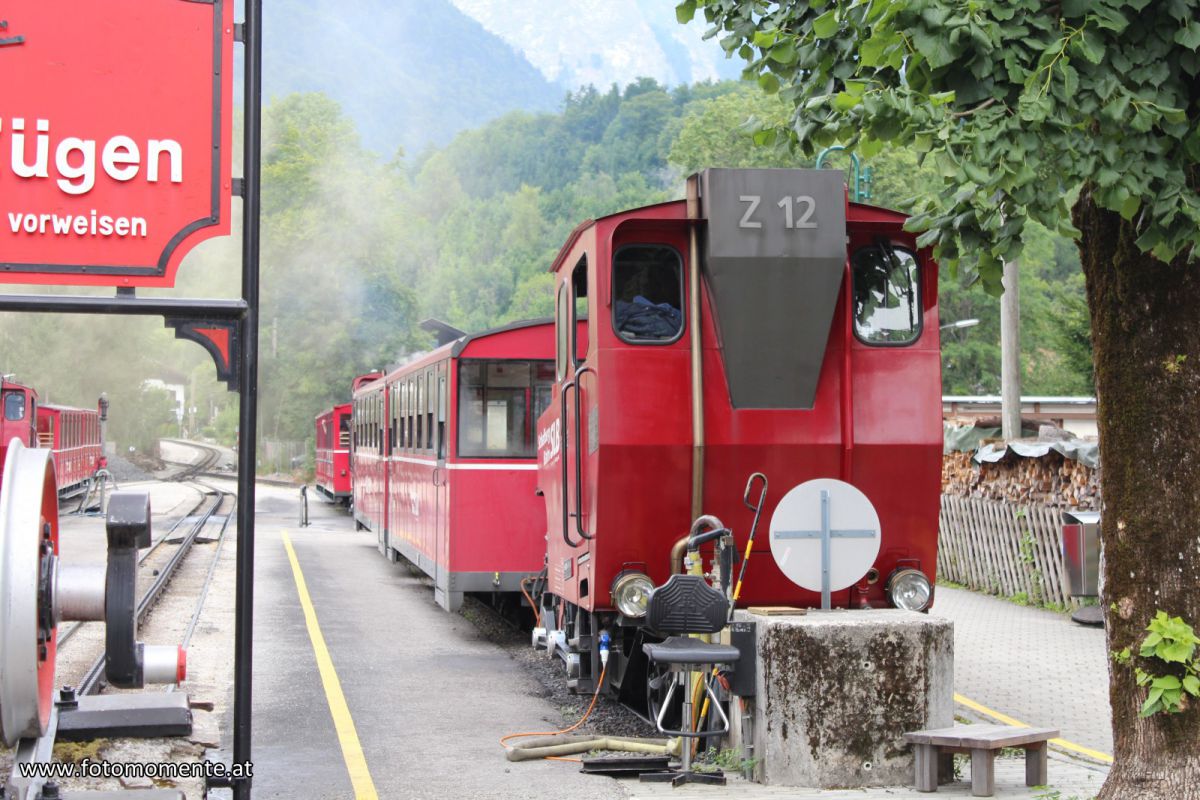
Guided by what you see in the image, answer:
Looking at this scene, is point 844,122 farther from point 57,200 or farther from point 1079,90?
point 57,200

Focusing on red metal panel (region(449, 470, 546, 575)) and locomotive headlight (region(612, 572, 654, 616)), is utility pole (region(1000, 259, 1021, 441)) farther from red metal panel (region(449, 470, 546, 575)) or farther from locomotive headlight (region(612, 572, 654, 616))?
locomotive headlight (region(612, 572, 654, 616))

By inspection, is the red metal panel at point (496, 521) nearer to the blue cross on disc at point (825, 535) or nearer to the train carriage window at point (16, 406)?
the blue cross on disc at point (825, 535)

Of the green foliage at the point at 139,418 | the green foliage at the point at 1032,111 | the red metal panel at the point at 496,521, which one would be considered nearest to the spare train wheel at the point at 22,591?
the green foliage at the point at 1032,111

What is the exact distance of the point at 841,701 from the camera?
23.4 ft

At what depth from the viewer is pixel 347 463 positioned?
133 feet

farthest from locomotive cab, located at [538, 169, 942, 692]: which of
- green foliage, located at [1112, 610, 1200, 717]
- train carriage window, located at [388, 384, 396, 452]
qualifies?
train carriage window, located at [388, 384, 396, 452]

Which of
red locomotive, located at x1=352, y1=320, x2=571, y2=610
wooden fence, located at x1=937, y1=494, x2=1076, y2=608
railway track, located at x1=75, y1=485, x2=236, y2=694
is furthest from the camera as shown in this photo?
wooden fence, located at x1=937, y1=494, x2=1076, y2=608

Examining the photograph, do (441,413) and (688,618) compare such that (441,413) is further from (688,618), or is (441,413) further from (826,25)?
(826,25)

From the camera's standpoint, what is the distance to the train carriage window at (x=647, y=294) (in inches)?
331

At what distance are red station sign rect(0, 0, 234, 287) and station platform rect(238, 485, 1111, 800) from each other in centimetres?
356

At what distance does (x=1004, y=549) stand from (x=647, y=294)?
455 inches

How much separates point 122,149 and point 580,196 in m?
136

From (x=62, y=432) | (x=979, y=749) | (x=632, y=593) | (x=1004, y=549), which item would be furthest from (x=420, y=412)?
(x=62, y=432)

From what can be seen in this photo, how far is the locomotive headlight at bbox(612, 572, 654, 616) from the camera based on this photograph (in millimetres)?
8469
